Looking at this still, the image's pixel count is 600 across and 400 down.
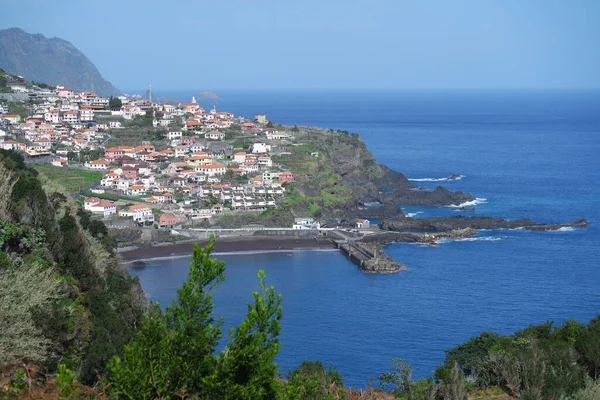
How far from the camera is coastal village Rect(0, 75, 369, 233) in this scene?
116ft

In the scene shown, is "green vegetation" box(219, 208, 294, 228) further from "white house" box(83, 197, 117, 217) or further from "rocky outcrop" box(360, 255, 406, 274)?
"rocky outcrop" box(360, 255, 406, 274)

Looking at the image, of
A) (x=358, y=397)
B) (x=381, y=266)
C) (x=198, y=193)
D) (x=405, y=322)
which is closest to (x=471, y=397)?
(x=358, y=397)

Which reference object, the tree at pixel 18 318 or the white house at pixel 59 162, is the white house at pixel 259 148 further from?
the tree at pixel 18 318

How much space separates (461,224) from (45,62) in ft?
387

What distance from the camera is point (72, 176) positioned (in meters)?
38.2

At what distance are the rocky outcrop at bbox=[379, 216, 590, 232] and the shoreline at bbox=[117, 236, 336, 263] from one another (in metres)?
4.16

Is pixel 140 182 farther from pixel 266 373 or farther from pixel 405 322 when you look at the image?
pixel 266 373

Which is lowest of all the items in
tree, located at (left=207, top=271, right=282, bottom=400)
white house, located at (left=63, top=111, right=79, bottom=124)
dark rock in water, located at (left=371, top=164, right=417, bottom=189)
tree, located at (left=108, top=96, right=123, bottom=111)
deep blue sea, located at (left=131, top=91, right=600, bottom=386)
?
deep blue sea, located at (left=131, top=91, right=600, bottom=386)

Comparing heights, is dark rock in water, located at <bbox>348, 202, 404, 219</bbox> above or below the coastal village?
below

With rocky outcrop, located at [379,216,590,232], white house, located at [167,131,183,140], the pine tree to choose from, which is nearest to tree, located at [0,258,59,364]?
the pine tree

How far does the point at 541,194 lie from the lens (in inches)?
1693

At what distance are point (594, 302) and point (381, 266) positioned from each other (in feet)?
24.9

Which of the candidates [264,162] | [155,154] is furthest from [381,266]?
[155,154]

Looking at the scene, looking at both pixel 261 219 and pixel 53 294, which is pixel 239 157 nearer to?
pixel 261 219
